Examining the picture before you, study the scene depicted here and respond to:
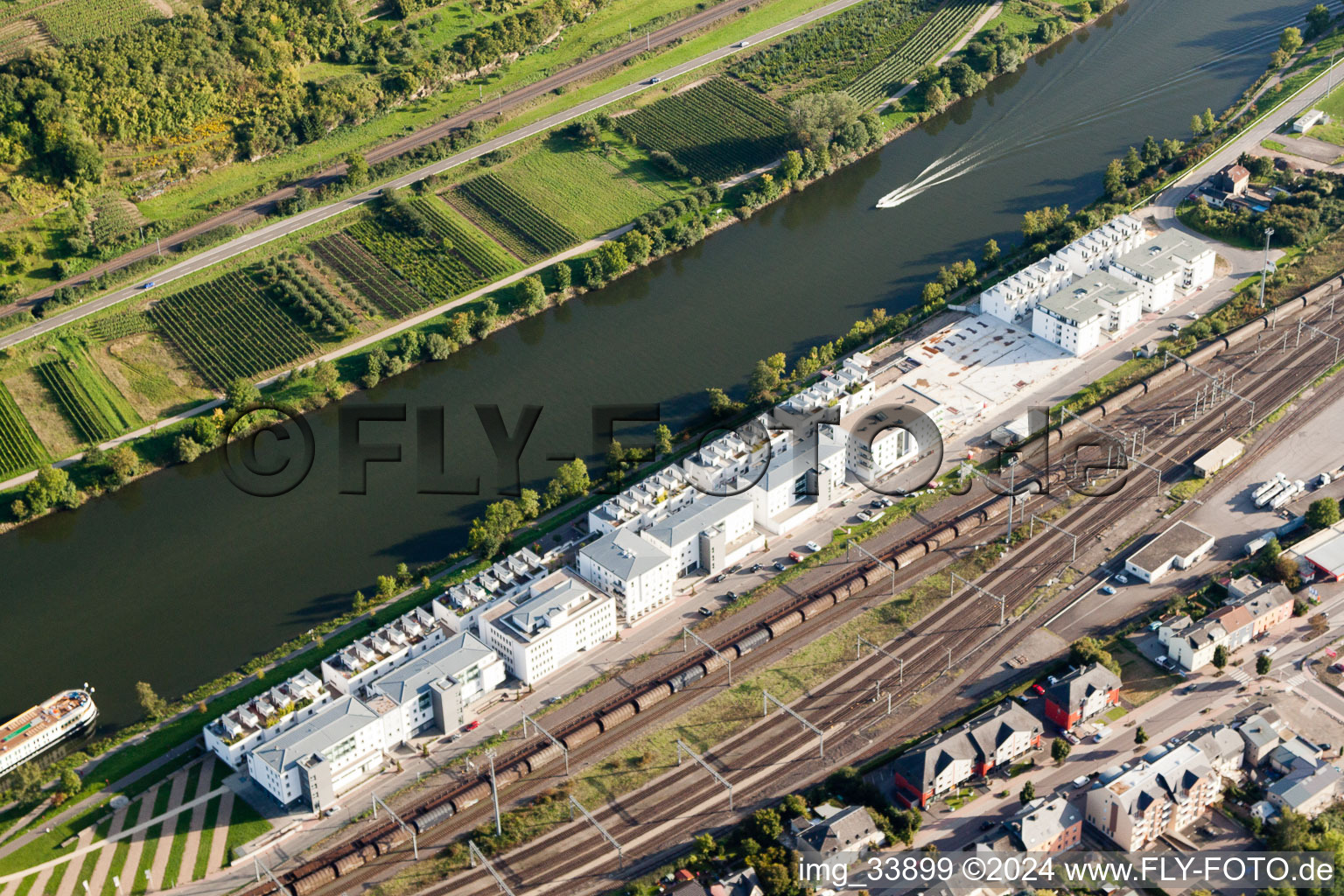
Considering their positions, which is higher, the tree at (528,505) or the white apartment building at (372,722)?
the tree at (528,505)

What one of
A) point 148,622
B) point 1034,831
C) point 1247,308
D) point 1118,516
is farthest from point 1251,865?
point 148,622

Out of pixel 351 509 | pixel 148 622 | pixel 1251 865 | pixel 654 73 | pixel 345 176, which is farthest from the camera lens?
pixel 654 73

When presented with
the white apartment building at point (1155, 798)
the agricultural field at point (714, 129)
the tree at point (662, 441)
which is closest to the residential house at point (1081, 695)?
the white apartment building at point (1155, 798)

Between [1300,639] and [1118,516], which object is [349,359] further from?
[1300,639]

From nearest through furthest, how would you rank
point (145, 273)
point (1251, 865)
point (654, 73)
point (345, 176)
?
point (1251, 865) < point (145, 273) < point (345, 176) < point (654, 73)

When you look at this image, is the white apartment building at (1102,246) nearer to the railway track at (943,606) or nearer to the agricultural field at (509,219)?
the railway track at (943,606)

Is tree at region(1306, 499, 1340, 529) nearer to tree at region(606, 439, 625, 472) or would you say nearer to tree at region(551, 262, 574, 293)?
tree at region(606, 439, 625, 472)
